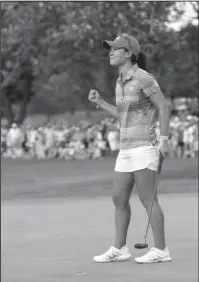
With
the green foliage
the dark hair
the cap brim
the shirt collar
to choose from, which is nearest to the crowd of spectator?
the green foliage

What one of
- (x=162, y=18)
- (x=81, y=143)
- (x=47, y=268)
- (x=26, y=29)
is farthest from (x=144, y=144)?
(x=81, y=143)

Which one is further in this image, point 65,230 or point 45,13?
point 45,13

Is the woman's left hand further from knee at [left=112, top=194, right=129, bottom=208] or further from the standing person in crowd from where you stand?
the standing person in crowd

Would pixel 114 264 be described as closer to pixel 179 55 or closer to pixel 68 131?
pixel 179 55

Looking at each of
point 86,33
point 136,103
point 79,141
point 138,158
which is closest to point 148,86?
point 136,103

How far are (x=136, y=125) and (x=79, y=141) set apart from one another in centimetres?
3402

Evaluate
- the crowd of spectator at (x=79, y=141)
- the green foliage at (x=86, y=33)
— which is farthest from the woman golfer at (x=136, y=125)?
the crowd of spectator at (x=79, y=141)

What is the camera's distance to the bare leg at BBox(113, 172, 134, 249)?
273 inches

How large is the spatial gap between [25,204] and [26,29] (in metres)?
15.6

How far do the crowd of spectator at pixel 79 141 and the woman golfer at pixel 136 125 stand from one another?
96.4ft

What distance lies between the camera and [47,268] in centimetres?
787

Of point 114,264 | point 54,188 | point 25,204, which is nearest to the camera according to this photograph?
point 114,264

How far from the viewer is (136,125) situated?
21.5 feet

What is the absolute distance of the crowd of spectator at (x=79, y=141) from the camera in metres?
38.2
